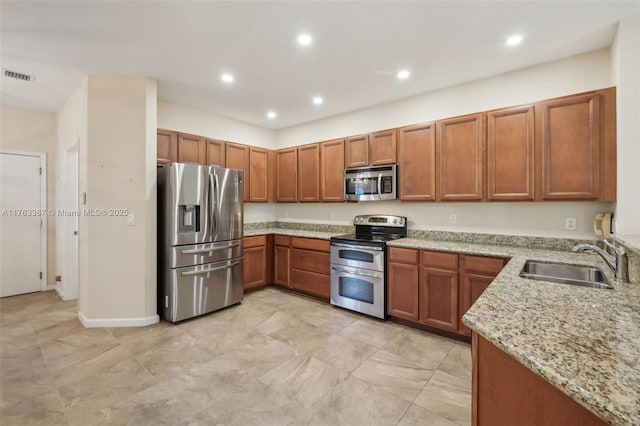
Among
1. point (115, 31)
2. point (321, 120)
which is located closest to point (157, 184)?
point (115, 31)

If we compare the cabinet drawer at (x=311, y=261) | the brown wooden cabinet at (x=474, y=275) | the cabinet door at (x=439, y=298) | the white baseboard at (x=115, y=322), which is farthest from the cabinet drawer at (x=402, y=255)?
the white baseboard at (x=115, y=322)

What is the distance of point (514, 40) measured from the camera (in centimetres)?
248

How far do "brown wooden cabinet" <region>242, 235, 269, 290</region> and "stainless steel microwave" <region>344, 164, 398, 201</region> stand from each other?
155 cm

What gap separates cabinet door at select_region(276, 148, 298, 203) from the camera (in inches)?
191

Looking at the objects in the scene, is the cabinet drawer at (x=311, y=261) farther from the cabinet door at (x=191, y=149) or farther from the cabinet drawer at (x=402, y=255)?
the cabinet door at (x=191, y=149)

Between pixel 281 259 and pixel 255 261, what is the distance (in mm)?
406

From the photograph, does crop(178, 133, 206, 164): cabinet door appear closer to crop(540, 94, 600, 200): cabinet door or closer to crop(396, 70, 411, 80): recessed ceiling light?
crop(396, 70, 411, 80): recessed ceiling light

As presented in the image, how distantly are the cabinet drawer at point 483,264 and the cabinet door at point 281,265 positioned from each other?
256cm

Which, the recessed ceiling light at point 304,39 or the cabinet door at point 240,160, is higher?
the recessed ceiling light at point 304,39

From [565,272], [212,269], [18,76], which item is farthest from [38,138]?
[565,272]

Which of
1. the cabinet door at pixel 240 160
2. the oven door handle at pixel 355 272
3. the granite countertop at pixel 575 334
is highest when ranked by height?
the cabinet door at pixel 240 160

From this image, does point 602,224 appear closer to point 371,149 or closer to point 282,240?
point 371,149

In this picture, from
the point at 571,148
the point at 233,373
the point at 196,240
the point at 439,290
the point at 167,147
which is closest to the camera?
the point at 233,373

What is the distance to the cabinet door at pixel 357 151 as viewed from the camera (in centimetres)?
398
